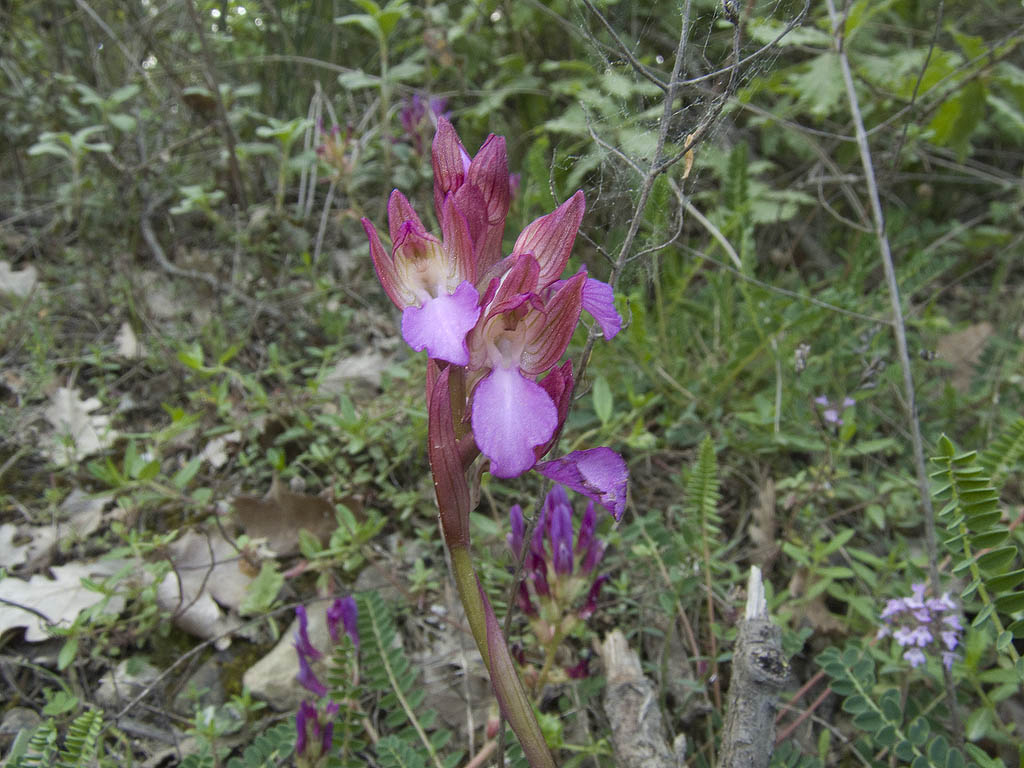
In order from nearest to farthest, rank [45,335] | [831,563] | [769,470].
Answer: [831,563], [769,470], [45,335]

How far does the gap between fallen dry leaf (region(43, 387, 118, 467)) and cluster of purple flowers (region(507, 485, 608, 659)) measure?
1698 mm

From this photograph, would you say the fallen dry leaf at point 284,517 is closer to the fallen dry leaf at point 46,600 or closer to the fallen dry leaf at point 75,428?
the fallen dry leaf at point 46,600

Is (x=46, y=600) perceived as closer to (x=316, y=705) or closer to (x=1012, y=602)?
(x=316, y=705)

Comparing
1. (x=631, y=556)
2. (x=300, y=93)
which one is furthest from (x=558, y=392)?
(x=300, y=93)

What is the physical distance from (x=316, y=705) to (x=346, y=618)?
250 mm

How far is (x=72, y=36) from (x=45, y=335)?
288cm

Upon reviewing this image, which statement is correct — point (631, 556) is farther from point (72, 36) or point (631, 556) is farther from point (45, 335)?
point (72, 36)

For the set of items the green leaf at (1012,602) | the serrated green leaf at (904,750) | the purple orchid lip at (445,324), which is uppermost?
the purple orchid lip at (445,324)

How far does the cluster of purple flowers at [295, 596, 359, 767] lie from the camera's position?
1.54m

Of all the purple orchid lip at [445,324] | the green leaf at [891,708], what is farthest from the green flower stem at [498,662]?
the green leaf at [891,708]

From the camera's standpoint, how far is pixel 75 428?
8.63 ft

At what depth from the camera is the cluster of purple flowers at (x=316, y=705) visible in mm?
1538

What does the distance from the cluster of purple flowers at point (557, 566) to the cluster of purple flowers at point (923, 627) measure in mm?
661

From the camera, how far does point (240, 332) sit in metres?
3.14
